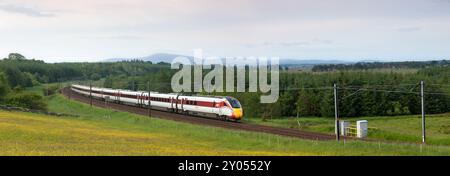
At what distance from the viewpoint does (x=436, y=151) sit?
3534cm

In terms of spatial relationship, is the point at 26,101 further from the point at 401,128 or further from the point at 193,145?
the point at 193,145

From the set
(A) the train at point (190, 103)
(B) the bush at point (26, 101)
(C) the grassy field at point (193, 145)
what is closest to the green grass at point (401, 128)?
(A) the train at point (190, 103)

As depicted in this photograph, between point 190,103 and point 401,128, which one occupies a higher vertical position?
point 190,103

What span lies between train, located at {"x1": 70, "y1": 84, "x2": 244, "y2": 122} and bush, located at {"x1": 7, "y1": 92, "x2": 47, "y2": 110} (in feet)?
48.2

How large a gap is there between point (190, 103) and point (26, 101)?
41.4 meters

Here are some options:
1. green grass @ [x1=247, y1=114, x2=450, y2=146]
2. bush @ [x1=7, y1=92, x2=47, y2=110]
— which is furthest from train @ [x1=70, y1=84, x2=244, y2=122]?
bush @ [x1=7, y1=92, x2=47, y2=110]

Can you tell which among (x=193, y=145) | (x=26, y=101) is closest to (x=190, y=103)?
(x=193, y=145)

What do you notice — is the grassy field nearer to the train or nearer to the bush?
the train

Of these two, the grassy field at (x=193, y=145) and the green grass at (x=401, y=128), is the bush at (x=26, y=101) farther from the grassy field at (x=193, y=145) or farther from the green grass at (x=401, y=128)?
the grassy field at (x=193, y=145)

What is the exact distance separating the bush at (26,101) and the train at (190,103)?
14.7 meters

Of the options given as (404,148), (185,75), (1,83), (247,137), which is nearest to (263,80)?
(185,75)

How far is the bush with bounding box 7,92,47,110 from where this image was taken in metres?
100

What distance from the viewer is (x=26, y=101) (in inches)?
4006

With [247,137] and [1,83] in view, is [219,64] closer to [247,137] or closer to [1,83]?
[1,83]
